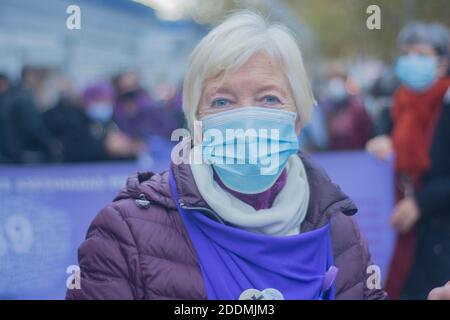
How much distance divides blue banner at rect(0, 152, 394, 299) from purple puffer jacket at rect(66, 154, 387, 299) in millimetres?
1196

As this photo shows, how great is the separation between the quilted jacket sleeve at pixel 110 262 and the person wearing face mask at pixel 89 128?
2.88 m

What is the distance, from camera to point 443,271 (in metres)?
3.18

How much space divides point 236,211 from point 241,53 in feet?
1.15

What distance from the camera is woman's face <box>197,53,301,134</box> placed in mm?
1846

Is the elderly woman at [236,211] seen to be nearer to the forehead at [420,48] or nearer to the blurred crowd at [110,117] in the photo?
the blurred crowd at [110,117]

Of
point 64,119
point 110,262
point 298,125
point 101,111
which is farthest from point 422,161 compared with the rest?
point 64,119

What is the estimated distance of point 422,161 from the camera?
3818 mm

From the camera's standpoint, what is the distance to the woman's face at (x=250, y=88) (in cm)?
185

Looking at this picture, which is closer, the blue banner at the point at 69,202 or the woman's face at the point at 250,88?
the woman's face at the point at 250,88

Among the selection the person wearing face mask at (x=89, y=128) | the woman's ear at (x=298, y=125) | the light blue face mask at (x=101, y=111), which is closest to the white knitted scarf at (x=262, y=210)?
the woman's ear at (x=298, y=125)

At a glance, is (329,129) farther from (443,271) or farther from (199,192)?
(199,192)

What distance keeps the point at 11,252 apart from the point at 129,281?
3.42 feet

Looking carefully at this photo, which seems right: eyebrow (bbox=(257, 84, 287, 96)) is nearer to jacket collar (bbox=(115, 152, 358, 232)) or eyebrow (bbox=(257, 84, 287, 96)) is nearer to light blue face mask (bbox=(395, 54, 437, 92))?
jacket collar (bbox=(115, 152, 358, 232))

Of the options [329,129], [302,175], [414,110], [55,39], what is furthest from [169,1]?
[55,39]
